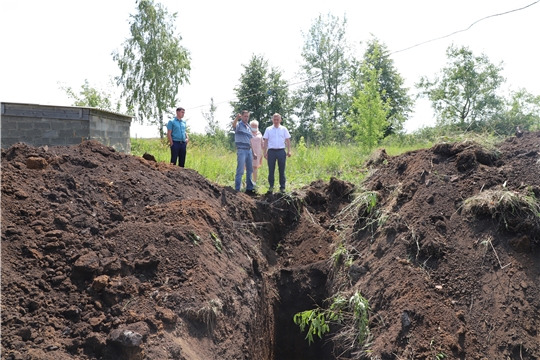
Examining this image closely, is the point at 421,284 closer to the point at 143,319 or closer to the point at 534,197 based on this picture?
the point at 534,197

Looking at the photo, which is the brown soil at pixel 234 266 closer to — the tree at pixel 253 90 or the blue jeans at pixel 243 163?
the blue jeans at pixel 243 163

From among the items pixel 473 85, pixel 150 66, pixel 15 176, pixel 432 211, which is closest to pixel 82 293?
pixel 15 176

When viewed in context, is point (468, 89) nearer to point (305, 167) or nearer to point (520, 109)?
point (520, 109)

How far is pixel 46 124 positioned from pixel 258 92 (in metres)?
16.7

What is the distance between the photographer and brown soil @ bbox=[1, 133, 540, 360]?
495cm

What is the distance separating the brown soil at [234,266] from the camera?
4.95 m

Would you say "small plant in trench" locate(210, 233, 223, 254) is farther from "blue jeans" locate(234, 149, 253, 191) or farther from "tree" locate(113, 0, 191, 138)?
"tree" locate(113, 0, 191, 138)

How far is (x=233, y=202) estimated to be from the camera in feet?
30.2

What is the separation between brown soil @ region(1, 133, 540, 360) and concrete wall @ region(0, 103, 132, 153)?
151 inches

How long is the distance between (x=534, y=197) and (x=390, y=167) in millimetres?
3160

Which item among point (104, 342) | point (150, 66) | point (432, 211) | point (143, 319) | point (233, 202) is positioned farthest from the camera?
point (150, 66)

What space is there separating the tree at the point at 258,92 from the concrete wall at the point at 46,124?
15.8 metres

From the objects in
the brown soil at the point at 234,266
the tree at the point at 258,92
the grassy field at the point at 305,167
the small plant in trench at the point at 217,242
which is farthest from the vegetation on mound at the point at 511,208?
the tree at the point at 258,92

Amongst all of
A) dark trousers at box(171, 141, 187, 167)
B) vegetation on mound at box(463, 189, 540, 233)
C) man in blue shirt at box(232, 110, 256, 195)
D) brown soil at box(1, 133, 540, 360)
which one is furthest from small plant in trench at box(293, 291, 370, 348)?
dark trousers at box(171, 141, 187, 167)
